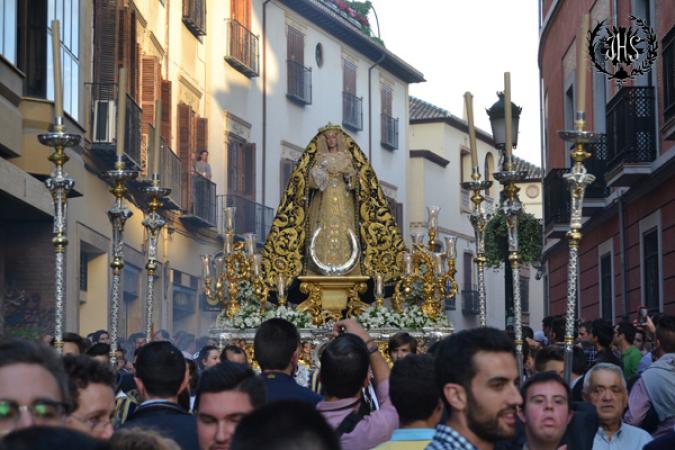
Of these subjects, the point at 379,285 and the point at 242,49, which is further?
the point at 242,49

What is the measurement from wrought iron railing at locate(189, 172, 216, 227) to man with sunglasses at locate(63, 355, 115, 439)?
2271 cm

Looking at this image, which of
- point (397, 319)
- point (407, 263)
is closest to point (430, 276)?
point (407, 263)

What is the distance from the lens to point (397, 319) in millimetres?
12773

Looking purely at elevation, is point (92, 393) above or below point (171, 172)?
below

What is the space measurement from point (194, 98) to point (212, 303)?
16538 mm

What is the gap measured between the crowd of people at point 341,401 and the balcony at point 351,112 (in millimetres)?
29920

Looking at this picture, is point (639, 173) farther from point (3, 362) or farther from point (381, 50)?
point (381, 50)

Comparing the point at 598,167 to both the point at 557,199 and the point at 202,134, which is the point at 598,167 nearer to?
the point at 557,199

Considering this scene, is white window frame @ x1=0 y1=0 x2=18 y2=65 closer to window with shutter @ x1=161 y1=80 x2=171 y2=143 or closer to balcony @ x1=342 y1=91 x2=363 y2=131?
window with shutter @ x1=161 y1=80 x2=171 y2=143

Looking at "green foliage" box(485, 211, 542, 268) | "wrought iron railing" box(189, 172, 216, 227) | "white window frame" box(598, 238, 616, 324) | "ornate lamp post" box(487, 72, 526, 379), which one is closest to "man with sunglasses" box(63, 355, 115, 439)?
"ornate lamp post" box(487, 72, 526, 379)

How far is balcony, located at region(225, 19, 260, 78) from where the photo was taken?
103ft

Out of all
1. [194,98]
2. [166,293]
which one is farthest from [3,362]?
[194,98]

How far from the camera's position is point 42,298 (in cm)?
1780

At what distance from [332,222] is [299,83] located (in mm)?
22732
